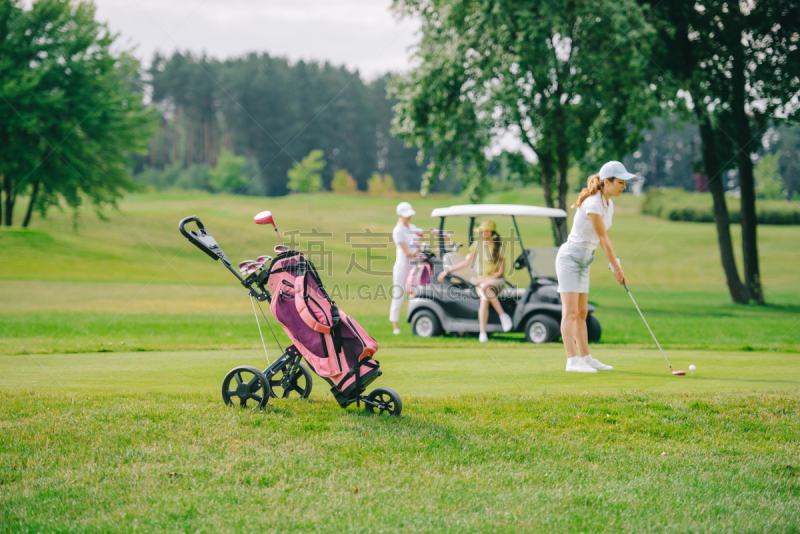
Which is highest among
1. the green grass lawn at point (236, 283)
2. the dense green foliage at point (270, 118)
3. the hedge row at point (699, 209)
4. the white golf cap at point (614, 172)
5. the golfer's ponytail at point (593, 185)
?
the dense green foliage at point (270, 118)

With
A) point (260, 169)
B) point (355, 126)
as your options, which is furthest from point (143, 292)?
point (355, 126)

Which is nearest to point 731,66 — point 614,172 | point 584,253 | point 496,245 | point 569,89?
point 569,89

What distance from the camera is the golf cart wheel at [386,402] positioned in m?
4.60

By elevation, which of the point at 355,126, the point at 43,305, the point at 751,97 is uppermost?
the point at 355,126

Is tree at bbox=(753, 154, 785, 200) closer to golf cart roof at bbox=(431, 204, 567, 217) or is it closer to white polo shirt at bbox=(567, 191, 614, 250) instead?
golf cart roof at bbox=(431, 204, 567, 217)

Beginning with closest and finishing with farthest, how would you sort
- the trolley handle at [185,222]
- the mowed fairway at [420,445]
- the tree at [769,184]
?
the mowed fairway at [420,445]
the trolley handle at [185,222]
the tree at [769,184]

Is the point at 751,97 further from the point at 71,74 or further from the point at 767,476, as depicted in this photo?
the point at 71,74

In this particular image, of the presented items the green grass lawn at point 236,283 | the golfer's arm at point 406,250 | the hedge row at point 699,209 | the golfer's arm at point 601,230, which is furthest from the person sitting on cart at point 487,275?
the hedge row at point 699,209

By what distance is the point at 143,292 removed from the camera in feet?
64.3

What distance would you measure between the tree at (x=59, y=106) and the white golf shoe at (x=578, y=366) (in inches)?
928

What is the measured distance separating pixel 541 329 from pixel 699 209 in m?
41.1

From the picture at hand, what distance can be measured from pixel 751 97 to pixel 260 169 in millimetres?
51767

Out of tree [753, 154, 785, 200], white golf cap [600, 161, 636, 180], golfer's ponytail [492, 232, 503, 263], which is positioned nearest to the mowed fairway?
golfer's ponytail [492, 232, 503, 263]

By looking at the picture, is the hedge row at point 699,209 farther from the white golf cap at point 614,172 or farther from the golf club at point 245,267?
the golf club at point 245,267
